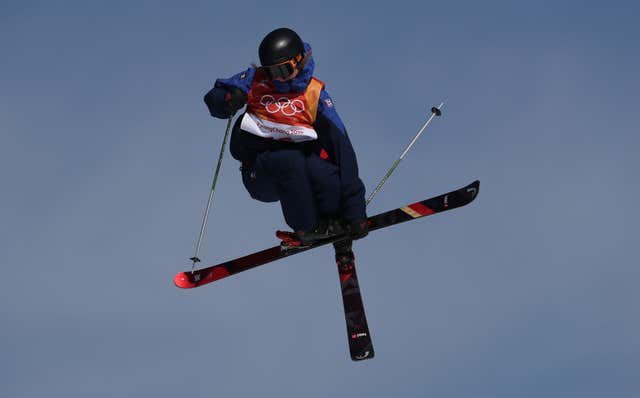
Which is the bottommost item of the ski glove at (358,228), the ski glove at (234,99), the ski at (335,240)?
the ski glove at (358,228)

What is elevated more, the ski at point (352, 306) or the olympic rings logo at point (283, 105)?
the olympic rings logo at point (283, 105)

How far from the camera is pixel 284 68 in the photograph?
1019 centimetres

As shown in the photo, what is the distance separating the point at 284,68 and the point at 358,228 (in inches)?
79.5

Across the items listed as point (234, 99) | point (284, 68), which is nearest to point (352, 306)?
point (234, 99)

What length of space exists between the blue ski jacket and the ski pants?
0.09m

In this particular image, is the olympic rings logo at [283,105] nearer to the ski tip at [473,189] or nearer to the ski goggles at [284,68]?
the ski goggles at [284,68]

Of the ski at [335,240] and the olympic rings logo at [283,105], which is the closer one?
the olympic rings logo at [283,105]

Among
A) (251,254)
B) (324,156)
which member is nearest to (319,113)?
(324,156)

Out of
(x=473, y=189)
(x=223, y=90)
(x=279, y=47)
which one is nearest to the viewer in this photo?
(x=279, y=47)

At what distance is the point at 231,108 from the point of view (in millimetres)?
10586

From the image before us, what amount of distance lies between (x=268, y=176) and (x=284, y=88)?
1.01 meters

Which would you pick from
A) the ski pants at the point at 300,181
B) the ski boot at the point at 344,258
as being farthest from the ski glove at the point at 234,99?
the ski boot at the point at 344,258

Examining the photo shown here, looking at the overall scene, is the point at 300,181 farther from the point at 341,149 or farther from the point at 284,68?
the point at 284,68

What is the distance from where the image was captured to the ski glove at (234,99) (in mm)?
10508
